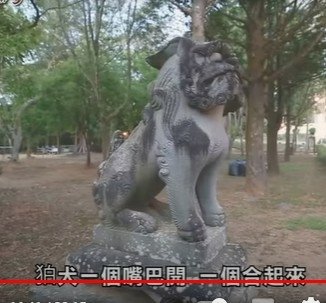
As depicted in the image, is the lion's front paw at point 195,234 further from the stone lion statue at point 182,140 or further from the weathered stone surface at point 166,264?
the weathered stone surface at point 166,264

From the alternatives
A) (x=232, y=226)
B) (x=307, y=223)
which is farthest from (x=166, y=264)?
(x=307, y=223)

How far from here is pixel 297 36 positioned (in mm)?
12727

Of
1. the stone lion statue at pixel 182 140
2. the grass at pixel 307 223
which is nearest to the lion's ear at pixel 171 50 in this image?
the stone lion statue at pixel 182 140

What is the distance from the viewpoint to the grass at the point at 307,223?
7870 millimetres

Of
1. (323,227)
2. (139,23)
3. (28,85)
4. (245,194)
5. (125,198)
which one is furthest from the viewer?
(139,23)

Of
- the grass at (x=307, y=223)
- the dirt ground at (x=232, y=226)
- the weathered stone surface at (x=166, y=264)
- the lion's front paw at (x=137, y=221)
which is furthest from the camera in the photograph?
the grass at (x=307, y=223)

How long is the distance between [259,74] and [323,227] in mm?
4608

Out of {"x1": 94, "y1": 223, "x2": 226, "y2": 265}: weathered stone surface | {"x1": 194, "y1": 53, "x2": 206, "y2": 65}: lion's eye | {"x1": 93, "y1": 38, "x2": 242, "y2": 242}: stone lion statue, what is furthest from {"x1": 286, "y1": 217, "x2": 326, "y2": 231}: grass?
{"x1": 194, "y1": 53, "x2": 206, "y2": 65}: lion's eye

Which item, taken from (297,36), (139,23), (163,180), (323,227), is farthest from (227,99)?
(139,23)

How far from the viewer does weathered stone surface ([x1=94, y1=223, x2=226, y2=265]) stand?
3064 mm

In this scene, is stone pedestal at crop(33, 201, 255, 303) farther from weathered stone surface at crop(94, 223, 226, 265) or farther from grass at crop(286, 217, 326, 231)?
grass at crop(286, 217, 326, 231)

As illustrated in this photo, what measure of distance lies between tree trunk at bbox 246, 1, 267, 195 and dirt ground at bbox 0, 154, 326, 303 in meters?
0.61

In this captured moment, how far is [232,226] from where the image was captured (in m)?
7.91

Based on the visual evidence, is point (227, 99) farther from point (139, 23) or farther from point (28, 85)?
point (139, 23)
